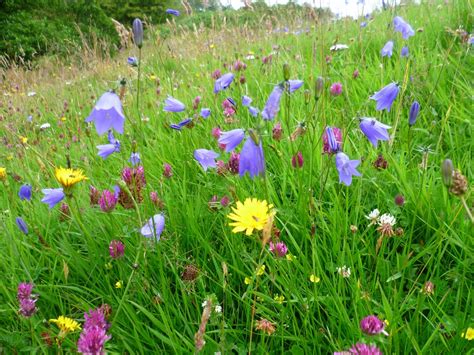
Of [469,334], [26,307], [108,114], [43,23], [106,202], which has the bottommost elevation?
[469,334]

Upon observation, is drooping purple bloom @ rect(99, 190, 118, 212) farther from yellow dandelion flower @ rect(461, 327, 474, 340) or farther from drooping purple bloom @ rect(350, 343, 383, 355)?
yellow dandelion flower @ rect(461, 327, 474, 340)

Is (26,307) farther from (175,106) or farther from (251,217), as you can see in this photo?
(175,106)

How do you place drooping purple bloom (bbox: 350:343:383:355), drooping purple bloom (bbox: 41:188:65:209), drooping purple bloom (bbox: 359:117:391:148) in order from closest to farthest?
drooping purple bloom (bbox: 350:343:383:355) < drooping purple bloom (bbox: 359:117:391:148) < drooping purple bloom (bbox: 41:188:65:209)

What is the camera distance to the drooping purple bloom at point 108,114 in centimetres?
130

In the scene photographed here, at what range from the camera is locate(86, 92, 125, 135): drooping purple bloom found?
130 centimetres

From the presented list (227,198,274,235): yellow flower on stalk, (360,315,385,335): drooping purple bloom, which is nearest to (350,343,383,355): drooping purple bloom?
(360,315,385,335): drooping purple bloom

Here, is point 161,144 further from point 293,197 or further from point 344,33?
point 344,33

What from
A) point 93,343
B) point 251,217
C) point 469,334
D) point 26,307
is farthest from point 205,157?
point 469,334

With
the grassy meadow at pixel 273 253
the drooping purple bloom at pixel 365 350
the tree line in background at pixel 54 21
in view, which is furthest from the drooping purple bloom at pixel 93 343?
the tree line in background at pixel 54 21

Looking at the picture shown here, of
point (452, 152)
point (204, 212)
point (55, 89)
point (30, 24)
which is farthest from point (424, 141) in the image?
point (30, 24)

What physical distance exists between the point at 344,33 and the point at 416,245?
12.1 feet

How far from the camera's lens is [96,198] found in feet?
4.77

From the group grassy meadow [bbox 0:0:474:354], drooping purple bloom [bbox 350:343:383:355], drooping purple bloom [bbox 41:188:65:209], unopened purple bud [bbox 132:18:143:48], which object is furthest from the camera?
drooping purple bloom [bbox 41:188:65:209]

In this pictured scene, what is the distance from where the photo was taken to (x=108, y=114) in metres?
1.40
